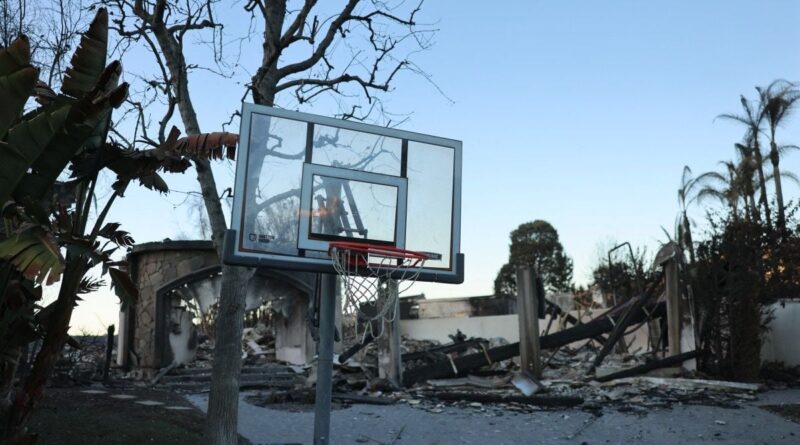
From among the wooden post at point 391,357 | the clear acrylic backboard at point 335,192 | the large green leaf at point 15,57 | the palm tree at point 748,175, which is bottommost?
the wooden post at point 391,357

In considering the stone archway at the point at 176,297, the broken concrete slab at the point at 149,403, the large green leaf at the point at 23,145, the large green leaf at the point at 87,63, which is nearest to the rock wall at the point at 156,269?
the stone archway at the point at 176,297

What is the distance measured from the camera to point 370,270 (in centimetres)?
→ 932

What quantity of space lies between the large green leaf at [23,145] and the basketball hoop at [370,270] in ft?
10.7

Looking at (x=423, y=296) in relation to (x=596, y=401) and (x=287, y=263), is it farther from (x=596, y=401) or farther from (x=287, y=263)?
(x=287, y=263)

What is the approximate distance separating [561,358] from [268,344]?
10.3 meters

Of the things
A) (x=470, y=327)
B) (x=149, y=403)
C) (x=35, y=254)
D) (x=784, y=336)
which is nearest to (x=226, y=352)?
(x=35, y=254)

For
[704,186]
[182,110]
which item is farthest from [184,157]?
[704,186]

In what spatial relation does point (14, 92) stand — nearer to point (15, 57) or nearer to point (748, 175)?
point (15, 57)

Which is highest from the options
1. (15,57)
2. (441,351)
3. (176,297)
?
(15,57)

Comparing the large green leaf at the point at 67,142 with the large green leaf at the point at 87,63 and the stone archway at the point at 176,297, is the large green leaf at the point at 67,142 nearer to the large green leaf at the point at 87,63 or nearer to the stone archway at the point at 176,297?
the large green leaf at the point at 87,63

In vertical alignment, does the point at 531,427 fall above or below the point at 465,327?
below

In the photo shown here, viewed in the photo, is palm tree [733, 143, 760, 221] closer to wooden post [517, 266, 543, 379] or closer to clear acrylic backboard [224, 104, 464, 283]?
wooden post [517, 266, 543, 379]

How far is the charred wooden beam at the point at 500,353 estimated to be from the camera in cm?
1766

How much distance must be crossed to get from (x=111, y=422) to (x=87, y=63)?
5.21m
